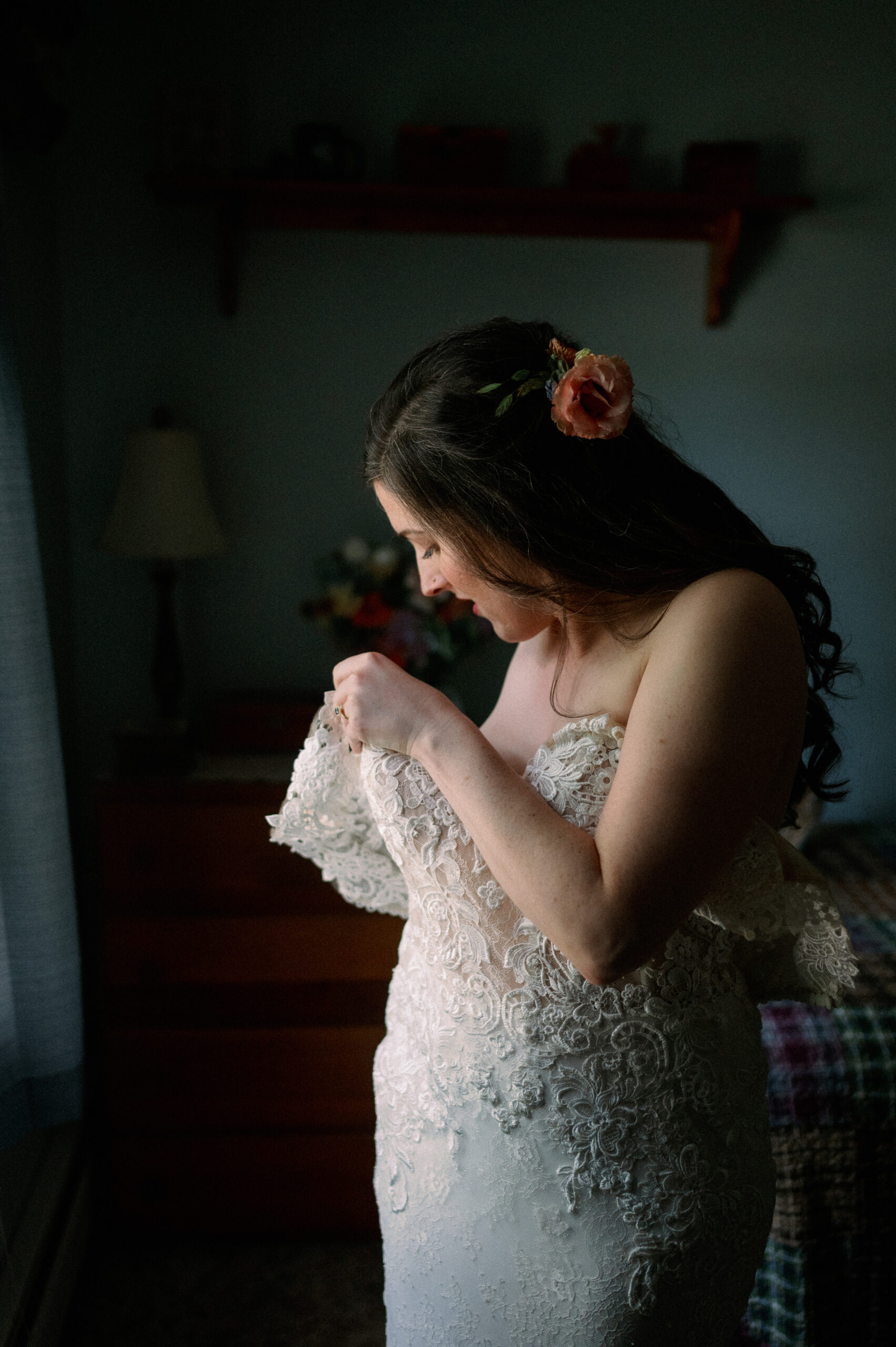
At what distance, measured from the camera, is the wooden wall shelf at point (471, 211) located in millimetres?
2197

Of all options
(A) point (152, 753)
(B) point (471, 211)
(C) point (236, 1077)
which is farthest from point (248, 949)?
(B) point (471, 211)

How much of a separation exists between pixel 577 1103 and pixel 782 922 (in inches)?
9.9

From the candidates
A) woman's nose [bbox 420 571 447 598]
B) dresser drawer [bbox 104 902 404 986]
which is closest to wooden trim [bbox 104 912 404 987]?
dresser drawer [bbox 104 902 404 986]

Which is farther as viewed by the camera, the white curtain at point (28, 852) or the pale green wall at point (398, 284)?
the pale green wall at point (398, 284)

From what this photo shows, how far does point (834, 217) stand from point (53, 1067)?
2507 mm

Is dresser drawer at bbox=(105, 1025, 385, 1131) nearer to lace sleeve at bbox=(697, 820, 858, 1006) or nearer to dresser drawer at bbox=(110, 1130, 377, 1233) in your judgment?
dresser drawer at bbox=(110, 1130, 377, 1233)

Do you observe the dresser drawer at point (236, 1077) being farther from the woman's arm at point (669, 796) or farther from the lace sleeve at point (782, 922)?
the woman's arm at point (669, 796)

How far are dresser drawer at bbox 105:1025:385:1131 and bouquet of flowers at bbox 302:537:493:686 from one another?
0.80 metres

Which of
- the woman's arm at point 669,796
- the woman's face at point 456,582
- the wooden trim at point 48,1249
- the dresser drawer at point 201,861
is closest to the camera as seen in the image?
the woman's arm at point 669,796

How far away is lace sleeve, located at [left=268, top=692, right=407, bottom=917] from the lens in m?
1.11

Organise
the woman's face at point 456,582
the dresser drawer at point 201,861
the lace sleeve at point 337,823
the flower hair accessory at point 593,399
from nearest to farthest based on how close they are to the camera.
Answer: the flower hair accessory at point 593,399 < the woman's face at point 456,582 < the lace sleeve at point 337,823 < the dresser drawer at point 201,861

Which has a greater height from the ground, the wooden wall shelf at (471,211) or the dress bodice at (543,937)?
the wooden wall shelf at (471,211)

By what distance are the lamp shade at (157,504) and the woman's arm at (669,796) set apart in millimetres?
1487

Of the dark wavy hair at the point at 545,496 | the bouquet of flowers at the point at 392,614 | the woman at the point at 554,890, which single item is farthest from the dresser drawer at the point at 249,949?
the dark wavy hair at the point at 545,496
